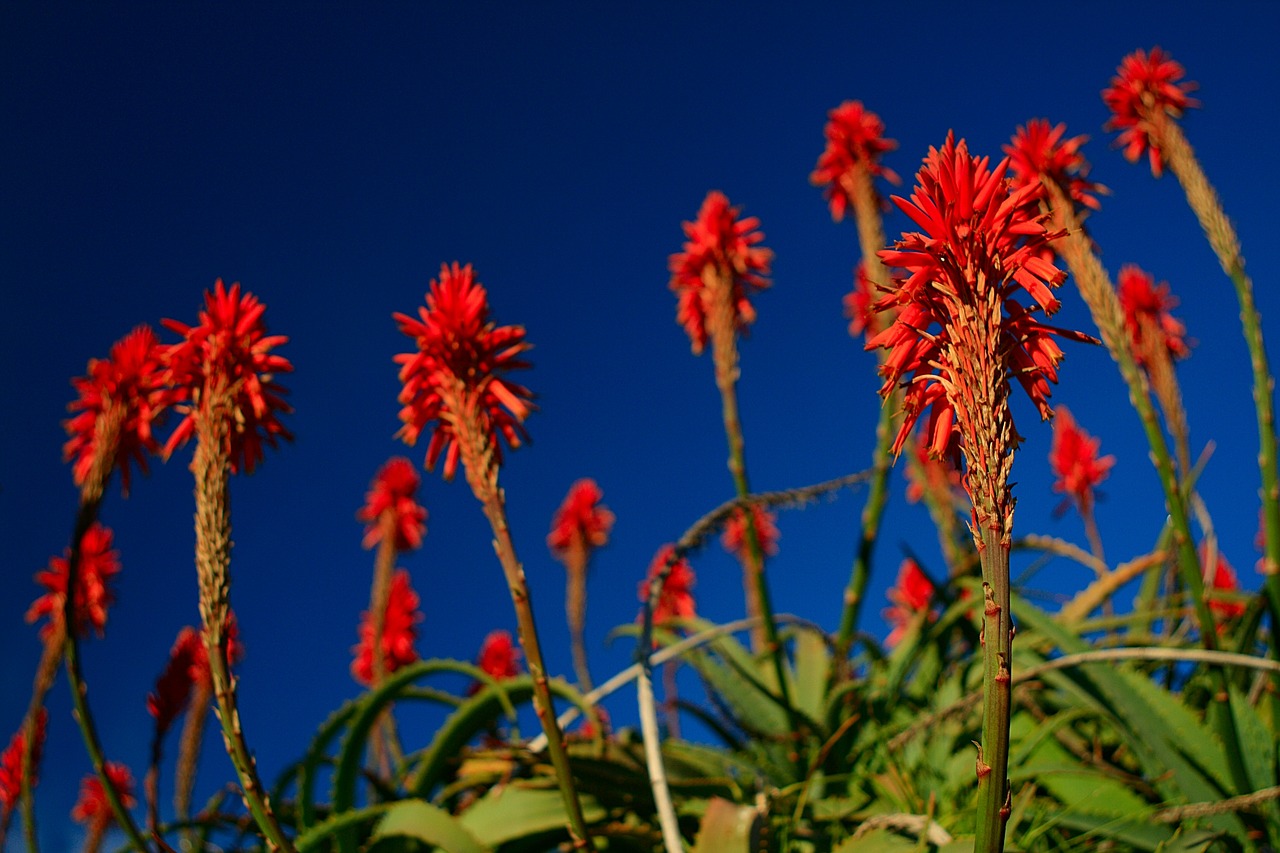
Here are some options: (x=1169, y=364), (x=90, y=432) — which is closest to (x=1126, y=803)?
(x=1169, y=364)

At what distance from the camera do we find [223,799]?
13.4 ft

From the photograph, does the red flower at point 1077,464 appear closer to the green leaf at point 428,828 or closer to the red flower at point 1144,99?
the red flower at point 1144,99

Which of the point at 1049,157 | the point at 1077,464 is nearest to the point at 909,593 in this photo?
the point at 1077,464

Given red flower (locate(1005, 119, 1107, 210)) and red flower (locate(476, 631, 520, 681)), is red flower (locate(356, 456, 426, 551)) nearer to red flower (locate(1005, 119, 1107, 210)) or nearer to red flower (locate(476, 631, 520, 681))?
red flower (locate(476, 631, 520, 681))

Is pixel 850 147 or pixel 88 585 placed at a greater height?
pixel 850 147

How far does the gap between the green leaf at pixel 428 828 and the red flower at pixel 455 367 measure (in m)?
1.03

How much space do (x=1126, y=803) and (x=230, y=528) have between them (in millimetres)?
3117

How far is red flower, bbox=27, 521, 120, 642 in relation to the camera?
16.9 feet

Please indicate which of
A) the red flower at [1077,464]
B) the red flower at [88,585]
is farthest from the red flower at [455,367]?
the red flower at [1077,464]

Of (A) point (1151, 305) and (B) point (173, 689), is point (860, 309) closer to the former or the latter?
(A) point (1151, 305)

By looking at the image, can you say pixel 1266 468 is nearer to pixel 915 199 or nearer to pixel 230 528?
pixel 915 199

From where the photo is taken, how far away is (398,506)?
25.3 ft

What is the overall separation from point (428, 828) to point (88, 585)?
373 centimetres

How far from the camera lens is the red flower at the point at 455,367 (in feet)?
8.84
